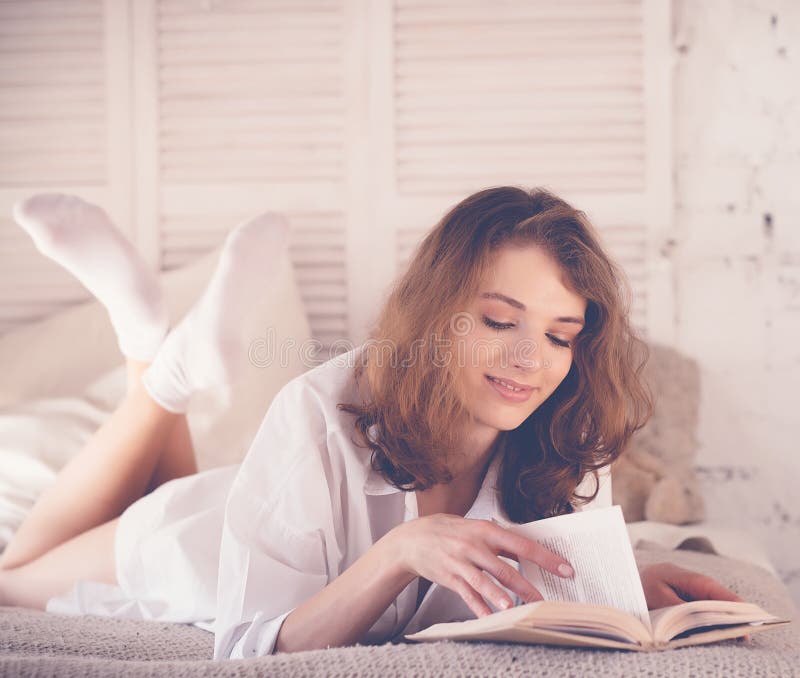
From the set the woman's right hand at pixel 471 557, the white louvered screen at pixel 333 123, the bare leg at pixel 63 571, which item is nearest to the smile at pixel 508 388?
the woman's right hand at pixel 471 557

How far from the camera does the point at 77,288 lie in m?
2.44

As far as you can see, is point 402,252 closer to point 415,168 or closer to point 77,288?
point 415,168

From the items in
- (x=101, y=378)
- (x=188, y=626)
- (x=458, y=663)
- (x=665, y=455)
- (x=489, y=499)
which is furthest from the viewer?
(x=665, y=455)

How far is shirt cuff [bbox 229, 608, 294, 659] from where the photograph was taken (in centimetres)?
94

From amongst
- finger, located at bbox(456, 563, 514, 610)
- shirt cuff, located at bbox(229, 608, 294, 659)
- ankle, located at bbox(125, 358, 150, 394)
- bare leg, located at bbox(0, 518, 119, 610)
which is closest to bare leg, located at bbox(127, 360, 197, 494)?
ankle, located at bbox(125, 358, 150, 394)

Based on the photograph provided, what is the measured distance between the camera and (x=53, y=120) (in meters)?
2.43

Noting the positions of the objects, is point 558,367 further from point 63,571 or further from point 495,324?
point 63,571

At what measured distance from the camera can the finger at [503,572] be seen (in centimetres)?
82

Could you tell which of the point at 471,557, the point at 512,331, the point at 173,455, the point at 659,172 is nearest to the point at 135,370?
the point at 173,455

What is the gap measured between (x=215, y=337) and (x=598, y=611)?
944 millimetres

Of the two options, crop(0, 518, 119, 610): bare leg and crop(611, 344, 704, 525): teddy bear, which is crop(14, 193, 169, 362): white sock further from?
crop(611, 344, 704, 525): teddy bear

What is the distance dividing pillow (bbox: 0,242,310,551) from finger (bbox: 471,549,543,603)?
109cm

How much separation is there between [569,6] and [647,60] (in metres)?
0.26

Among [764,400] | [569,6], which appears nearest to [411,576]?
[764,400]
